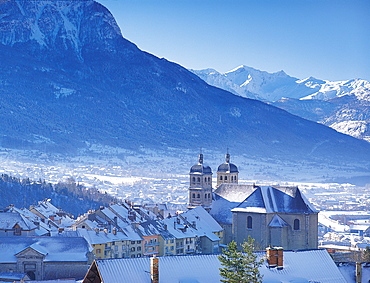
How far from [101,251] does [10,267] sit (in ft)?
52.1

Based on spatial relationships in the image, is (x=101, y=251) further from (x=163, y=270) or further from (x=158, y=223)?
(x=163, y=270)

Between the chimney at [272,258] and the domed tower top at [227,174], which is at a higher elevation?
the domed tower top at [227,174]

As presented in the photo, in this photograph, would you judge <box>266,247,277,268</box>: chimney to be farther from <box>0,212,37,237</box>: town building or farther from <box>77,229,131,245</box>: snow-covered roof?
<box>0,212,37,237</box>: town building

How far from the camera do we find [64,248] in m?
70.0

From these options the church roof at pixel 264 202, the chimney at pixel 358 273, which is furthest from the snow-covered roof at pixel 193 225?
the chimney at pixel 358 273

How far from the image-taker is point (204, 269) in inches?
1882

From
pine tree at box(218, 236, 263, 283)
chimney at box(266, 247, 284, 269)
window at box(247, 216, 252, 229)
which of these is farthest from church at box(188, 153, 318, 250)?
pine tree at box(218, 236, 263, 283)

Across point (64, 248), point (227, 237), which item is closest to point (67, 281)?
point (64, 248)

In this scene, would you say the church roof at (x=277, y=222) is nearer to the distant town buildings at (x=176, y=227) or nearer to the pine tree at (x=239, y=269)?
the distant town buildings at (x=176, y=227)

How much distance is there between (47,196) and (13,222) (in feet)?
309

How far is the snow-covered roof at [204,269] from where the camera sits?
43.9 meters

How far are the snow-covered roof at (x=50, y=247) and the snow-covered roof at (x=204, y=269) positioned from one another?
71.3ft

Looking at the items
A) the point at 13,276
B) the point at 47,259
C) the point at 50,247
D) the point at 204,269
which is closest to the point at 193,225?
the point at 50,247

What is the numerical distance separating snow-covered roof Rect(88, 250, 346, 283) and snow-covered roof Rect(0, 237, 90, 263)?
2174 cm
